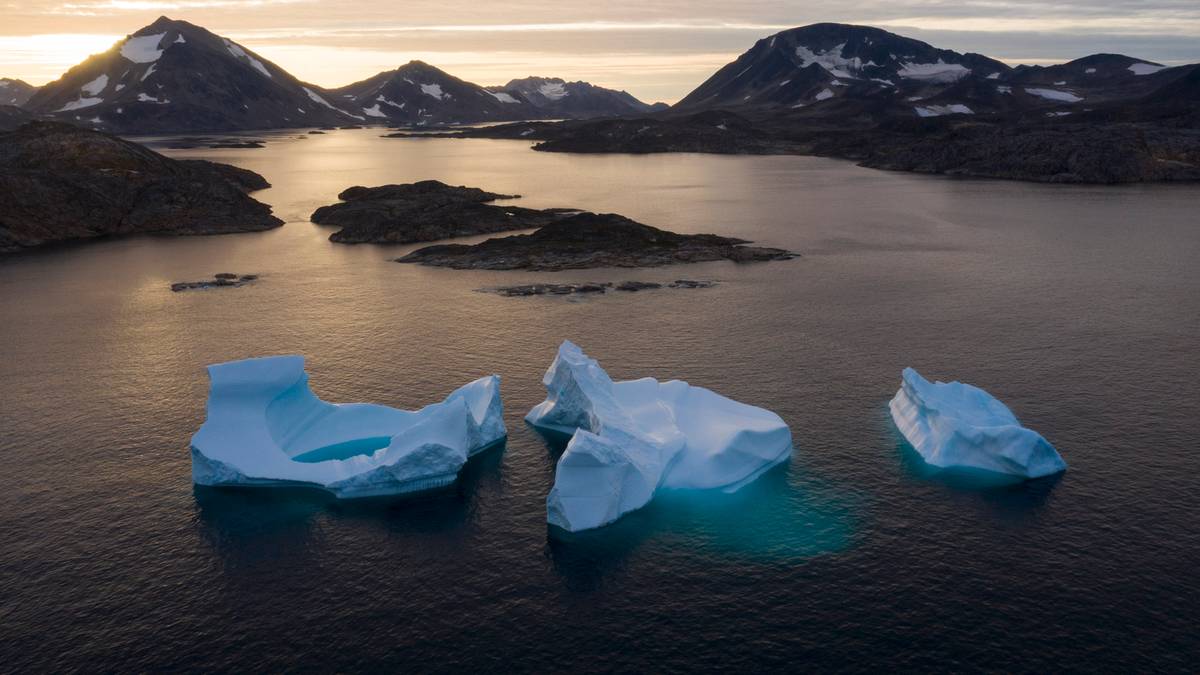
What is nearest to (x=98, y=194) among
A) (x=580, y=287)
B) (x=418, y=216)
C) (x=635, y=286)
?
(x=418, y=216)

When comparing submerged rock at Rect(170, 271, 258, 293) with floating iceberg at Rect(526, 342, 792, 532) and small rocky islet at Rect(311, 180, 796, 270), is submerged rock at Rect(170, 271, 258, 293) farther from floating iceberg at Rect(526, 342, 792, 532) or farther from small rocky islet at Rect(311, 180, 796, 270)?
floating iceberg at Rect(526, 342, 792, 532)

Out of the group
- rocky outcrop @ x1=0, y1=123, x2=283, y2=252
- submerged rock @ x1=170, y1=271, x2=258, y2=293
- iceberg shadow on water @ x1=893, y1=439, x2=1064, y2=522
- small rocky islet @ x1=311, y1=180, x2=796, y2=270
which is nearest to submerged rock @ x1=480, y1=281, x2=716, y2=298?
small rocky islet @ x1=311, y1=180, x2=796, y2=270

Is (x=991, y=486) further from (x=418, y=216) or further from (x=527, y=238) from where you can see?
(x=418, y=216)

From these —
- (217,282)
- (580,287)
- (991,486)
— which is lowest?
(991,486)

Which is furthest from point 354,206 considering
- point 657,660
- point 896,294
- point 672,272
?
point 657,660

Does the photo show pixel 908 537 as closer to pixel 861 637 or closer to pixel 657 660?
pixel 861 637

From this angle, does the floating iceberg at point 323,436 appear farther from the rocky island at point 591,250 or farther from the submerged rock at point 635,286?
the rocky island at point 591,250
